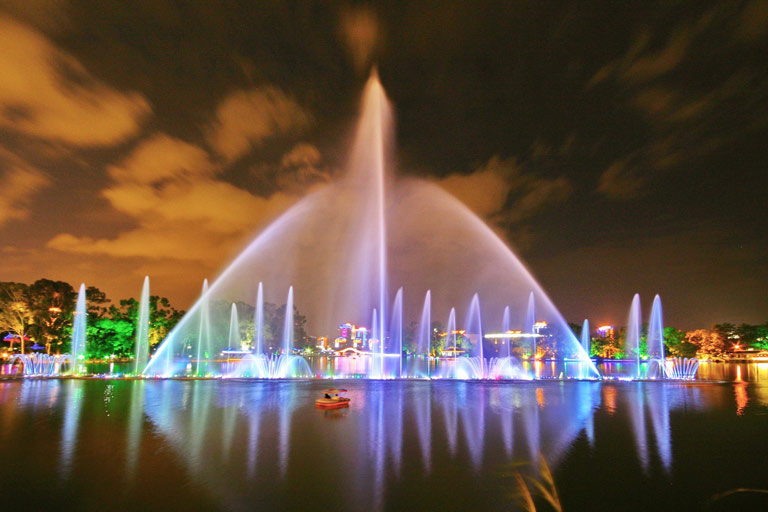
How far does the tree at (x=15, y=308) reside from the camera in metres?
52.4

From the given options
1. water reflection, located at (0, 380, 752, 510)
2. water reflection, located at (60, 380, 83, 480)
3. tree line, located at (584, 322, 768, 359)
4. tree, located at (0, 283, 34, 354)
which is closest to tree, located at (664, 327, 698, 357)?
tree line, located at (584, 322, 768, 359)

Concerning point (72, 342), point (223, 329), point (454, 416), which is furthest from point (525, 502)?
point (223, 329)

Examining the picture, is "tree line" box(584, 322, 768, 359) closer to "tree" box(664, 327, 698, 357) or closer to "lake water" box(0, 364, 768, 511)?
"tree" box(664, 327, 698, 357)

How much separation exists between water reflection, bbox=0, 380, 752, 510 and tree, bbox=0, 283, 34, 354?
31492 millimetres

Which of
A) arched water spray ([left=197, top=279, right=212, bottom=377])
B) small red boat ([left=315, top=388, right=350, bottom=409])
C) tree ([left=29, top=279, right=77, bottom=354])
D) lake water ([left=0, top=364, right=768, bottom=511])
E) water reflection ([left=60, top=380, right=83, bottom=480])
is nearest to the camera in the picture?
lake water ([left=0, top=364, right=768, bottom=511])

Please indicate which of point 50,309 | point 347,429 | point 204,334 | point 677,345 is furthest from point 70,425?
point 677,345

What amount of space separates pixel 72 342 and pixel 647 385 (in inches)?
2508

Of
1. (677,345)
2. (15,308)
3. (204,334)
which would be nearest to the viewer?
(15,308)

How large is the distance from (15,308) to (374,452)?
192ft

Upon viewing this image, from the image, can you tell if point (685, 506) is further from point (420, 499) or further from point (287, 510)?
point (287, 510)

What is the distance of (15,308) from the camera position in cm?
5250

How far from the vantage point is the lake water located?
32.8ft

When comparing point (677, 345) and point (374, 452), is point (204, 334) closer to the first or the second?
point (374, 452)

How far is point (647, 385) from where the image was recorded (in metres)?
32.7
